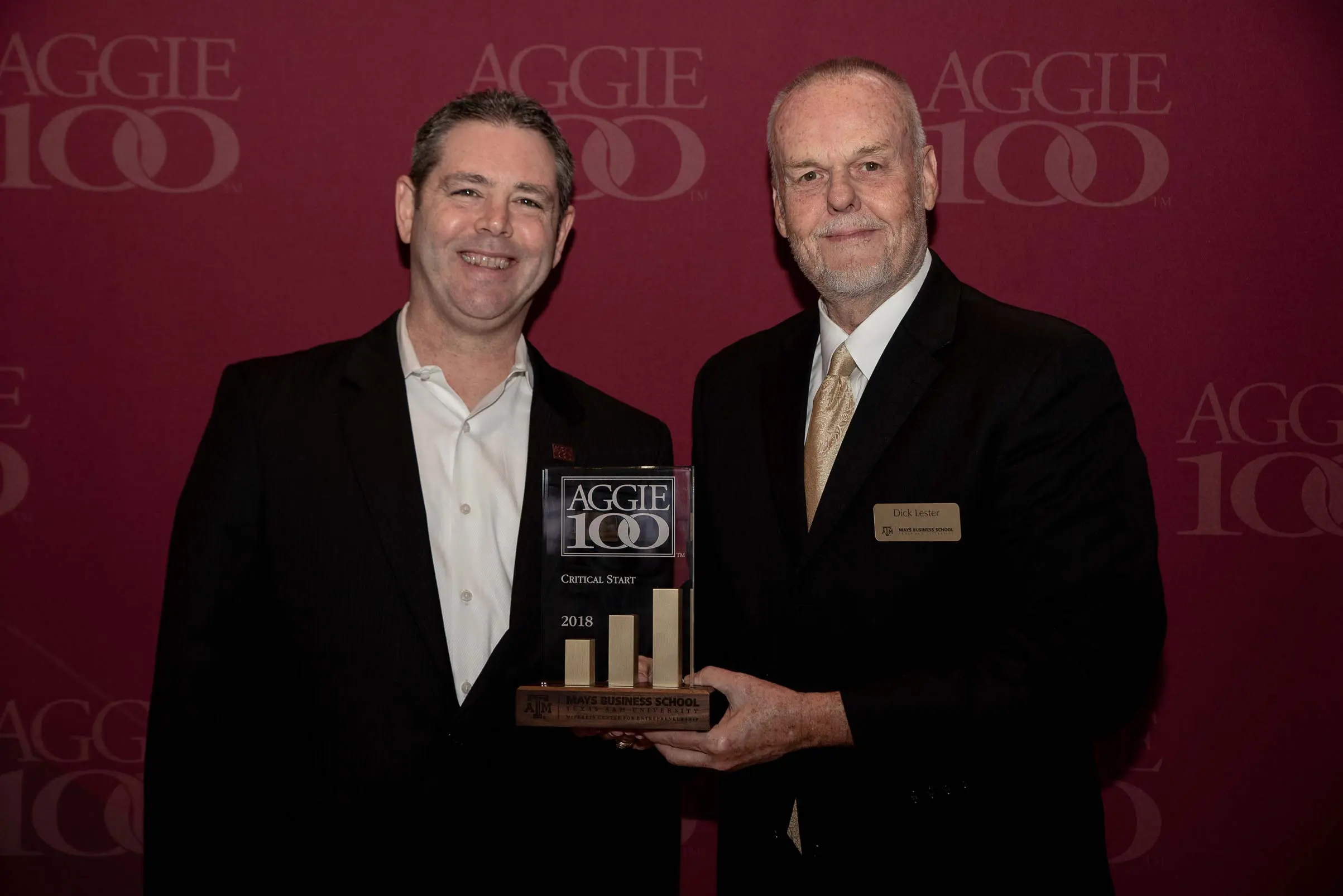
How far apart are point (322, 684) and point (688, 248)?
4.73 ft

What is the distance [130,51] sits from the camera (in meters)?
2.74

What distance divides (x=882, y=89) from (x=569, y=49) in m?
0.96

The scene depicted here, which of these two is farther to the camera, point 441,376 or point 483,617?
point 441,376

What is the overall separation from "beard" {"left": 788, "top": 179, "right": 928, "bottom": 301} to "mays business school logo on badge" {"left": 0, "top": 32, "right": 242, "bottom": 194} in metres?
1.60

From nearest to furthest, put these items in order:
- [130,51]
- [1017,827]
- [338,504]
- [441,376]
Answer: [1017,827], [338,504], [441,376], [130,51]

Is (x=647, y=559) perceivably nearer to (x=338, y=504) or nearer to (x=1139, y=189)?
(x=338, y=504)

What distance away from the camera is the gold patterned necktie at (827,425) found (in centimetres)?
209

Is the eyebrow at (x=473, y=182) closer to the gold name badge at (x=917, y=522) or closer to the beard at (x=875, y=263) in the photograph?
the beard at (x=875, y=263)

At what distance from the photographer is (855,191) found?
216 centimetres

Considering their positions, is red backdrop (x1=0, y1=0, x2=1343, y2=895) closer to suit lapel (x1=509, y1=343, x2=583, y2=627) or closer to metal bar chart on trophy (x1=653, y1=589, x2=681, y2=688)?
suit lapel (x1=509, y1=343, x2=583, y2=627)

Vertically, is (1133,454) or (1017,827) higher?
(1133,454)

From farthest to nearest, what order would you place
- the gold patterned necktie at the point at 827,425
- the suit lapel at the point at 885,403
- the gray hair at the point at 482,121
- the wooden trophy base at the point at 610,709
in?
the gray hair at the point at 482,121 → the gold patterned necktie at the point at 827,425 → the suit lapel at the point at 885,403 → the wooden trophy base at the point at 610,709

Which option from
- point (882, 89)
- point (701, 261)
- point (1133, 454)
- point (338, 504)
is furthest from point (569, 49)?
point (1133, 454)

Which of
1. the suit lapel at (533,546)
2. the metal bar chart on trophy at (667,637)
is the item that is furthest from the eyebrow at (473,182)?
the metal bar chart on trophy at (667,637)
